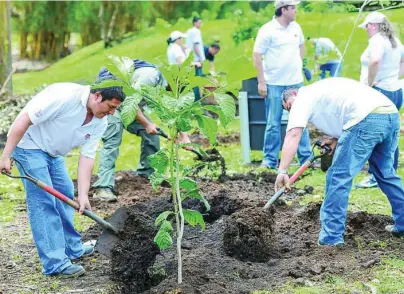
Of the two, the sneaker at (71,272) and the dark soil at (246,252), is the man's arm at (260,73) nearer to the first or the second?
the dark soil at (246,252)

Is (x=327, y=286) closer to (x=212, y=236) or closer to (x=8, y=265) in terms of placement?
(x=212, y=236)

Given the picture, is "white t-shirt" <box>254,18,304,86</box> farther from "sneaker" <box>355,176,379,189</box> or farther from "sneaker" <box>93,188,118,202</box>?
"sneaker" <box>93,188,118,202</box>

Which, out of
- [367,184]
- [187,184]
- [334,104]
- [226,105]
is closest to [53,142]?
[187,184]

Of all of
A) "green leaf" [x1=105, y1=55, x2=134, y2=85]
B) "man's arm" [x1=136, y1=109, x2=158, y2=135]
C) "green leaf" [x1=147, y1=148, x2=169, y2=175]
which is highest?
"green leaf" [x1=105, y1=55, x2=134, y2=85]

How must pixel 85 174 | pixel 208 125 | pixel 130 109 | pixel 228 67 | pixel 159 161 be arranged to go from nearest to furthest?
pixel 228 67
pixel 130 109
pixel 208 125
pixel 159 161
pixel 85 174

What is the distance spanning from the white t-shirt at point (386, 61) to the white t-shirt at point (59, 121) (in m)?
4.03

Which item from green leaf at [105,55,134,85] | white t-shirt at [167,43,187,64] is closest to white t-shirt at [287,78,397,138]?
green leaf at [105,55,134,85]

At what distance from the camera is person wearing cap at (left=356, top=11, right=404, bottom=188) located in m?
9.32

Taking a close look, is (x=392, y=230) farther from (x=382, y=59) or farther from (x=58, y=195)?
(x=58, y=195)

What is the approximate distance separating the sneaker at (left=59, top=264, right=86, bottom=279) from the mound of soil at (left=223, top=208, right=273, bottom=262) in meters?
1.22

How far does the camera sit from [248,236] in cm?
686

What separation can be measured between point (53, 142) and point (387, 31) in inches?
181

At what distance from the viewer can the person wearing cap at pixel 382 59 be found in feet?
30.6

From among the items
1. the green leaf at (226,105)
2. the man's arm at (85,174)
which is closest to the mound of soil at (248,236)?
the man's arm at (85,174)
